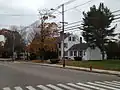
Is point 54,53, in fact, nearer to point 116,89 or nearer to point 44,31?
point 44,31

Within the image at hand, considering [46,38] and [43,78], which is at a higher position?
[46,38]

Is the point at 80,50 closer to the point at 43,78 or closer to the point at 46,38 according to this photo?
the point at 46,38

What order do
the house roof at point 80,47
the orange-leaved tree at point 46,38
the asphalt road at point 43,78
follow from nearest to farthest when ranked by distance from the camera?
the asphalt road at point 43,78 → the orange-leaved tree at point 46,38 → the house roof at point 80,47

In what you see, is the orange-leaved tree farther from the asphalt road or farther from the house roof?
the asphalt road

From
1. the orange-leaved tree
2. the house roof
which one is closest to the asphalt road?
the orange-leaved tree

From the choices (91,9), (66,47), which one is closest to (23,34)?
(66,47)

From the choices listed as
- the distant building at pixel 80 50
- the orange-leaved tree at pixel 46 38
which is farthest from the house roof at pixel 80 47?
the orange-leaved tree at pixel 46 38

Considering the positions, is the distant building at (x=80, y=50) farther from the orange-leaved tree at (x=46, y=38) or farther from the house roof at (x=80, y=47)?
the orange-leaved tree at (x=46, y=38)

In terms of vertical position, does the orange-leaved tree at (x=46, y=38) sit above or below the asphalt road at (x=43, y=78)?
above

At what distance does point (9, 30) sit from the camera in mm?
119812

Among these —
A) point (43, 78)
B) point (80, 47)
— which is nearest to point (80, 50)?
point (80, 47)

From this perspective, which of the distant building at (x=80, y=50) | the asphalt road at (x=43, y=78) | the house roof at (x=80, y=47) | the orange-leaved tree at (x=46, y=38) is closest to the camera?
the asphalt road at (x=43, y=78)

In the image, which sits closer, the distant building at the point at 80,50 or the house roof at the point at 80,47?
the distant building at the point at 80,50

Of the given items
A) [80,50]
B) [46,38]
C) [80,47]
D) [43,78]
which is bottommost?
[43,78]
